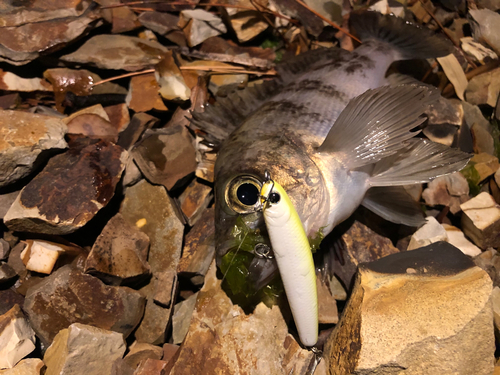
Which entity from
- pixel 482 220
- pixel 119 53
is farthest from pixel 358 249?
pixel 119 53

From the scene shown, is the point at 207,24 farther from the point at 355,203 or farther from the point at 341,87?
the point at 355,203

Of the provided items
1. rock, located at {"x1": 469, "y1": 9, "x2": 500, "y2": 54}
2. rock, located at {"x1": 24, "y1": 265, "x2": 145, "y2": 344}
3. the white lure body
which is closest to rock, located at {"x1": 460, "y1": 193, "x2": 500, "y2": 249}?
the white lure body

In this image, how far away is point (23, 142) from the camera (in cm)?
259

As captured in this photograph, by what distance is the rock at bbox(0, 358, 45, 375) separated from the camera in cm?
224

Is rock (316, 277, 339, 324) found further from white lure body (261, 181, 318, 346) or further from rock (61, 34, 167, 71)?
rock (61, 34, 167, 71)

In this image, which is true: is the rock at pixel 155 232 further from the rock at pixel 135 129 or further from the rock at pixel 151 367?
the rock at pixel 135 129

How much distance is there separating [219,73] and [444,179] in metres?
2.19

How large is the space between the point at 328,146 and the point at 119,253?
1655 mm

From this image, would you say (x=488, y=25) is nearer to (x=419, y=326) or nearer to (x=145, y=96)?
(x=419, y=326)

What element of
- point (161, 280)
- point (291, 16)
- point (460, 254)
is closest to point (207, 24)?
point (291, 16)

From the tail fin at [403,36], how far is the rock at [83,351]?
125 inches

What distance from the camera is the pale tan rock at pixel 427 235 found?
272 cm

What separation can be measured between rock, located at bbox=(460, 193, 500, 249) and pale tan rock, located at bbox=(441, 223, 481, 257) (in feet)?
0.16

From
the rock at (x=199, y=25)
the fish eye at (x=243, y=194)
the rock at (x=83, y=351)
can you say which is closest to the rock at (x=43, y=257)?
the rock at (x=83, y=351)
